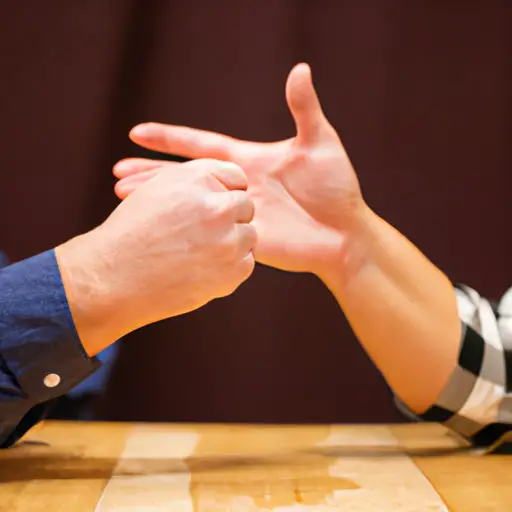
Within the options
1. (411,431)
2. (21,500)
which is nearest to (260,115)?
(411,431)

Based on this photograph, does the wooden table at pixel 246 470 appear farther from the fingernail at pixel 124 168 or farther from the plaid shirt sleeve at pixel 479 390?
the fingernail at pixel 124 168

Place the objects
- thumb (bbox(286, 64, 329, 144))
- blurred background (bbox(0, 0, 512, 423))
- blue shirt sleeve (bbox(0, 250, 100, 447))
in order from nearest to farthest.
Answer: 1. blue shirt sleeve (bbox(0, 250, 100, 447))
2. thumb (bbox(286, 64, 329, 144))
3. blurred background (bbox(0, 0, 512, 423))

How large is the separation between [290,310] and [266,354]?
8 centimetres

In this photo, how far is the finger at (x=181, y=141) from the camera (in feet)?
2.30

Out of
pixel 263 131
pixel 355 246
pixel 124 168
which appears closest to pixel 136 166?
pixel 124 168

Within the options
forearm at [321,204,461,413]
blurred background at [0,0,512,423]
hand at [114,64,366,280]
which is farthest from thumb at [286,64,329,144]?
blurred background at [0,0,512,423]

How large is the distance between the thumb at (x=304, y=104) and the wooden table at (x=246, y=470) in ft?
1.04

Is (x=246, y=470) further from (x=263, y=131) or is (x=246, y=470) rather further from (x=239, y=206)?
(x=263, y=131)

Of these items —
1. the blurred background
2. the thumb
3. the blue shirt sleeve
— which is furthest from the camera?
the blurred background

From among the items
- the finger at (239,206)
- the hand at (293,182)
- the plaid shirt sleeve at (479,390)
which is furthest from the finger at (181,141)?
the plaid shirt sleeve at (479,390)

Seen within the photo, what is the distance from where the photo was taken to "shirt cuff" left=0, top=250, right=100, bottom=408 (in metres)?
0.53

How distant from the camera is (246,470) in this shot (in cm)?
62

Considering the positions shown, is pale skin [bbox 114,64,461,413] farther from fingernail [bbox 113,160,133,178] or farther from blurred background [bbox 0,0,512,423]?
blurred background [bbox 0,0,512,423]

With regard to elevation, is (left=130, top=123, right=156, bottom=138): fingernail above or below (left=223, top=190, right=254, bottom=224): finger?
above
